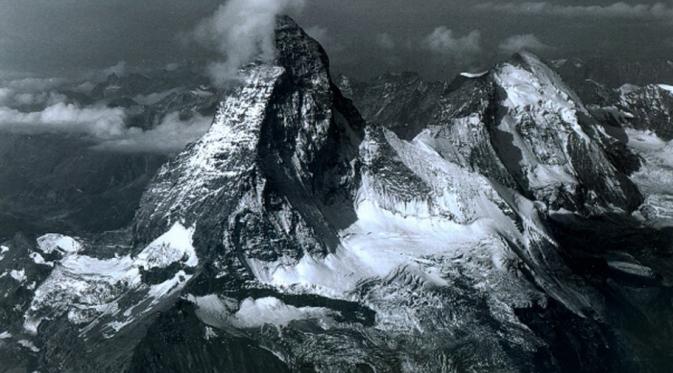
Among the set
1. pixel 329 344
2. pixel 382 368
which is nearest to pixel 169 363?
pixel 329 344

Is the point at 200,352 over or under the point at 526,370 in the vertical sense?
over

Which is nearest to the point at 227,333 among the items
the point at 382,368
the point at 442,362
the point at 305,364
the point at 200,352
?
the point at 200,352

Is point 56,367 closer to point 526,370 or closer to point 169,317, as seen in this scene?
point 169,317

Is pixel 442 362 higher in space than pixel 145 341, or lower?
lower

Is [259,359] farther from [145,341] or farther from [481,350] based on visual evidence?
[481,350]

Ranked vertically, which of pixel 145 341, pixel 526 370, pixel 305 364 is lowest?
pixel 526 370

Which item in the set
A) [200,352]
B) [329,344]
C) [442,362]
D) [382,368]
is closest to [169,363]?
[200,352]

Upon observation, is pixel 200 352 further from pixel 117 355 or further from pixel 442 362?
pixel 442 362
